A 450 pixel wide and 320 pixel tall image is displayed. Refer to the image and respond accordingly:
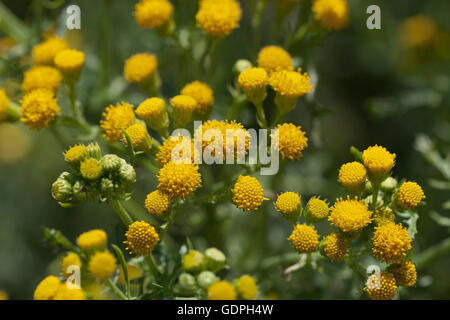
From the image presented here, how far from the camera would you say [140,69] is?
3045 millimetres

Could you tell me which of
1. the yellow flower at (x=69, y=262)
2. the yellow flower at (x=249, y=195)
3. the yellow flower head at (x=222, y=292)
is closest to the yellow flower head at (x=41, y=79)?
the yellow flower at (x=69, y=262)

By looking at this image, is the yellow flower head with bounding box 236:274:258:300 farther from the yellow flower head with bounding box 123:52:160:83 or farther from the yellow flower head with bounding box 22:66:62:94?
the yellow flower head with bounding box 22:66:62:94

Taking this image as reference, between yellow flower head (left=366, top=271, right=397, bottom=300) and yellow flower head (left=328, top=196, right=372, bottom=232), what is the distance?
250 millimetres

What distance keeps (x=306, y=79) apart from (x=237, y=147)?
1.93 ft

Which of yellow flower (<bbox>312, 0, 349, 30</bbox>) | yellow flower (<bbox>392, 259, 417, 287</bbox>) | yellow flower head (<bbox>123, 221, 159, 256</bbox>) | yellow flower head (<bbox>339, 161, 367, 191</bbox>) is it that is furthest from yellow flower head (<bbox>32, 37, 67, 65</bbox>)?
yellow flower (<bbox>392, 259, 417, 287</bbox>)

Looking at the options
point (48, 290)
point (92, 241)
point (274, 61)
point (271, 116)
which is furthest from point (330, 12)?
→ point (48, 290)

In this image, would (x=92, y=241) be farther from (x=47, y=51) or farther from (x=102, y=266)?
(x=47, y=51)

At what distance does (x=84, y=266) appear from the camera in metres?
2.57

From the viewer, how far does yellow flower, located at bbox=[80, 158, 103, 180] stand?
7.78 ft

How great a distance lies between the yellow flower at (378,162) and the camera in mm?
2471

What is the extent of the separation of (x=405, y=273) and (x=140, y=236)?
1271mm

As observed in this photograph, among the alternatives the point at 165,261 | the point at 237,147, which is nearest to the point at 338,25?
the point at 237,147

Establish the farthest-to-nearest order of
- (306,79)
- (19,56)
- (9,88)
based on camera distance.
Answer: (9,88) → (19,56) → (306,79)
